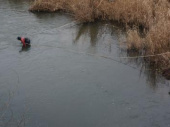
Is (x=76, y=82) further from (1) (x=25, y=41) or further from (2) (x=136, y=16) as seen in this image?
(2) (x=136, y=16)

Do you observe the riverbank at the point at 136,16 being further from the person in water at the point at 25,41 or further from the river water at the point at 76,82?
the person in water at the point at 25,41

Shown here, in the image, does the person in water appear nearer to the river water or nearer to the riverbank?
the river water

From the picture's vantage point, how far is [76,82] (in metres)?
7.46

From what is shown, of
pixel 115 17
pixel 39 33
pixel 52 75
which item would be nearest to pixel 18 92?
pixel 52 75

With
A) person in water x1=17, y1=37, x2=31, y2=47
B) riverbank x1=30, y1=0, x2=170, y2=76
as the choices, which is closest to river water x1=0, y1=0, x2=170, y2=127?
person in water x1=17, y1=37, x2=31, y2=47

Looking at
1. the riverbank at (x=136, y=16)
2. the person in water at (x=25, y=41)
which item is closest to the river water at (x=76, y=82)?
the person in water at (x=25, y=41)

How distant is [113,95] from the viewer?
685 centimetres

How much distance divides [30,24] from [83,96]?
5.53m

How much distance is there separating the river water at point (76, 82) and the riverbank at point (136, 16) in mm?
427

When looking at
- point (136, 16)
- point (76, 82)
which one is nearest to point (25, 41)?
point (76, 82)

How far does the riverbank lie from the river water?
43 centimetres

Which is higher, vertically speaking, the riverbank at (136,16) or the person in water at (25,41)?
the riverbank at (136,16)

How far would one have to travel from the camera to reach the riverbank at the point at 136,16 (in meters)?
8.15

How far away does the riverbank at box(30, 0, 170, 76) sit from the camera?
26.7ft
